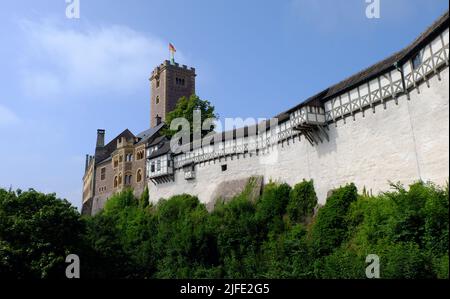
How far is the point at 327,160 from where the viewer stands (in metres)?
31.8

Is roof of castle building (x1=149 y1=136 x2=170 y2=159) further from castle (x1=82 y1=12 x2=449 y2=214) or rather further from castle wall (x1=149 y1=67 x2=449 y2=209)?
castle wall (x1=149 y1=67 x2=449 y2=209)

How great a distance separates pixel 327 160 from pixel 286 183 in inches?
185

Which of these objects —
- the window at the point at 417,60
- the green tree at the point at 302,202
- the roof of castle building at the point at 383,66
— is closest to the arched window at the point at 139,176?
the roof of castle building at the point at 383,66

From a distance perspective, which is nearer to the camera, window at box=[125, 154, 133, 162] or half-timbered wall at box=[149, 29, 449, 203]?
half-timbered wall at box=[149, 29, 449, 203]

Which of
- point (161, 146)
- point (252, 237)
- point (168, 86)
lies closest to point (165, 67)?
point (168, 86)

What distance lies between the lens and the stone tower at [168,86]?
70731 millimetres

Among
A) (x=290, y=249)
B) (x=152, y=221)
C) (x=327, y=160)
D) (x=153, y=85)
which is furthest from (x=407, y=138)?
(x=153, y=85)

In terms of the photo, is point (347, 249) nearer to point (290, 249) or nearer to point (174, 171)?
point (290, 249)

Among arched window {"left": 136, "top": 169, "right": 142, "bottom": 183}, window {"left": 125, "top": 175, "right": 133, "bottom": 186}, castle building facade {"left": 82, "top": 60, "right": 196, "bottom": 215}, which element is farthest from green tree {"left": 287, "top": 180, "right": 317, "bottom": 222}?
window {"left": 125, "top": 175, "right": 133, "bottom": 186}

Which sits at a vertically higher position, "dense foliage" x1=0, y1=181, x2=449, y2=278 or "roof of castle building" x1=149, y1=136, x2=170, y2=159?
"roof of castle building" x1=149, y1=136, x2=170, y2=159

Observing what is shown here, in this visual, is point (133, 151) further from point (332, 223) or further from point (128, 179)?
point (332, 223)

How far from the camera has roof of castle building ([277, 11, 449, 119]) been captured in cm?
2275

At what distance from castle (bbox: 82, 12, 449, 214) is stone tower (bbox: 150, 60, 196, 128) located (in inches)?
736
